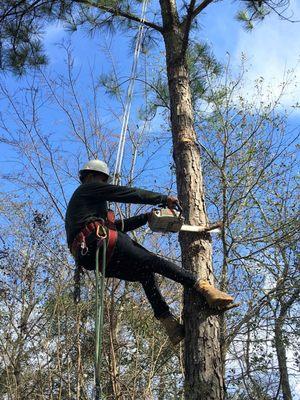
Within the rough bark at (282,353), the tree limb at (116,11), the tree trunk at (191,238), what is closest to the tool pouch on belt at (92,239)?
the tree trunk at (191,238)

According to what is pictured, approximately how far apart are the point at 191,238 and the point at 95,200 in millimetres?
675

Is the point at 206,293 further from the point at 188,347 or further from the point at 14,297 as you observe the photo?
the point at 14,297

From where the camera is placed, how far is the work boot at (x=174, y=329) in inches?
118

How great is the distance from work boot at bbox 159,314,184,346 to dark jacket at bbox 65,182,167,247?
76 centimetres

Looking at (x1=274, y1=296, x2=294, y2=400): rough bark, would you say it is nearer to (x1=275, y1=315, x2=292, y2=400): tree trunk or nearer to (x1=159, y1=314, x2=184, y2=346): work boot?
(x1=275, y1=315, x2=292, y2=400): tree trunk

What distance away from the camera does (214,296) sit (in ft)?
8.96

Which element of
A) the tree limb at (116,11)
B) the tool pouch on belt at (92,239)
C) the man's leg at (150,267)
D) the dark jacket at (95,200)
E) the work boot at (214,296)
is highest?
the tree limb at (116,11)

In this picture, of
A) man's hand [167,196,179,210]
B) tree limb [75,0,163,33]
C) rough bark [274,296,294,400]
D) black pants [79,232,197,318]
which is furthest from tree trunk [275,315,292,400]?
tree limb [75,0,163,33]

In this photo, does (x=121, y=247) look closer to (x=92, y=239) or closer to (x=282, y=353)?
(x=92, y=239)

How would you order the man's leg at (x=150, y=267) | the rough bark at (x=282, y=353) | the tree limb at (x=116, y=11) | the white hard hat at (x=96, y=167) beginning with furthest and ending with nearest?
the rough bark at (x=282, y=353) → the tree limb at (x=116, y=11) → the white hard hat at (x=96, y=167) → the man's leg at (x=150, y=267)

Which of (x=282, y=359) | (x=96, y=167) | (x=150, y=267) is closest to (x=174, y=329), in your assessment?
(x=150, y=267)

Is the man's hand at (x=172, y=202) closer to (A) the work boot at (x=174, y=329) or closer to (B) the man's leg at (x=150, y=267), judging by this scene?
(B) the man's leg at (x=150, y=267)

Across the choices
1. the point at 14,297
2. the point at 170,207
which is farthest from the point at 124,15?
the point at 14,297

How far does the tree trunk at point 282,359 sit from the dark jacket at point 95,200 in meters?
3.45
